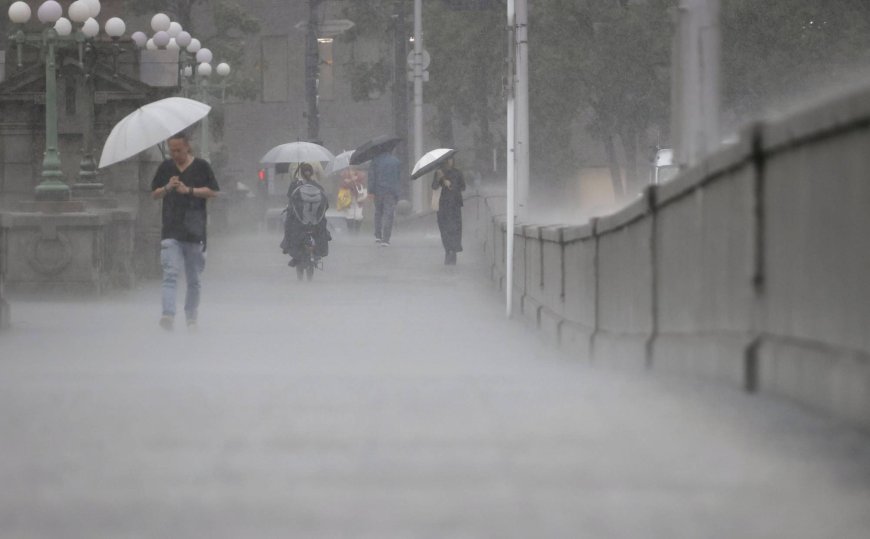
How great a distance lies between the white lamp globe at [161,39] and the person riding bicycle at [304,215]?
7245 mm

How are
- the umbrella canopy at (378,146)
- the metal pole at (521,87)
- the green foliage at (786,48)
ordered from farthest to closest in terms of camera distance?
1. the green foliage at (786,48)
2. the umbrella canopy at (378,146)
3. the metal pole at (521,87)

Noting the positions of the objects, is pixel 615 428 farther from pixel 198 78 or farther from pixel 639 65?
pixel 639 65

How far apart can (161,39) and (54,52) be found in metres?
7.54

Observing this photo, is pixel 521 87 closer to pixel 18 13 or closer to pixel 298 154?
pixel 18 13

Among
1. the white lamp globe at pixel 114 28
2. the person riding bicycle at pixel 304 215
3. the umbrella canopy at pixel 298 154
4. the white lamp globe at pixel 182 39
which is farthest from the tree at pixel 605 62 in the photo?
the person riding bicycle at pixel 304 215

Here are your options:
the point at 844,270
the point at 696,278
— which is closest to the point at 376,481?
the point at 844,270

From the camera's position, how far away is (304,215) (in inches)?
1019

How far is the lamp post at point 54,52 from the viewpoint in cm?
2236

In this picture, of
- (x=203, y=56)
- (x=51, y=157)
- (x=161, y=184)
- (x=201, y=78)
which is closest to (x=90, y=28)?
(x=51, y=157)

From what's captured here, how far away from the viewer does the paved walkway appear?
527 centimetres

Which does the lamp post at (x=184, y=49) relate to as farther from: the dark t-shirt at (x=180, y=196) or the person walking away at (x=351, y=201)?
the dark t-shirt at (x=180, y=196)

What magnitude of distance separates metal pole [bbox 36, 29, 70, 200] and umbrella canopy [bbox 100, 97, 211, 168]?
8.32 ft

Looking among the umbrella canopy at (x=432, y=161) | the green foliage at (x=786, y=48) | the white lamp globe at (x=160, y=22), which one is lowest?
the umbrella canopy at (x=432, y=161)

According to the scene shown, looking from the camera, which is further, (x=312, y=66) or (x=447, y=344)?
(x=312, y=66)
